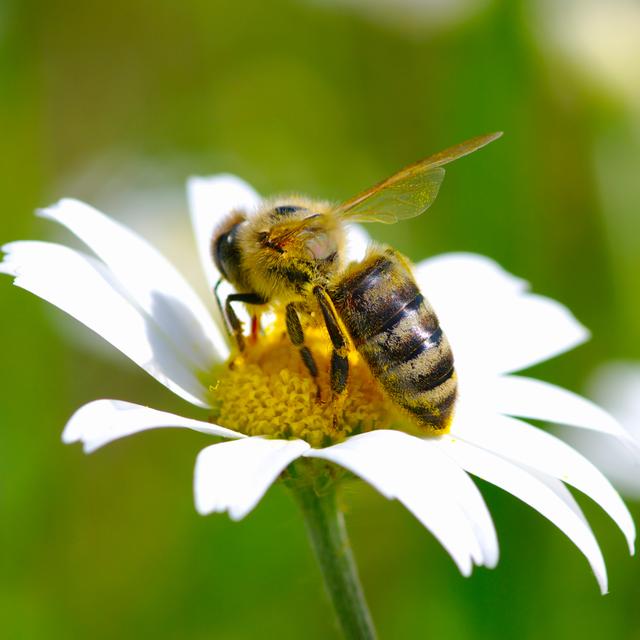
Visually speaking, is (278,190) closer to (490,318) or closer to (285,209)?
(490,318)

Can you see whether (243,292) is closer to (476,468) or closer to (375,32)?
(476,468)

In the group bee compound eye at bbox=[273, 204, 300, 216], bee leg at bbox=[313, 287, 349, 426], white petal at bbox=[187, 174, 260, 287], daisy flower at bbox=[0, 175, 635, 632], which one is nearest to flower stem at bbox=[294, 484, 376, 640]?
daisy flower at bbox=[0, 175, 635, 632]

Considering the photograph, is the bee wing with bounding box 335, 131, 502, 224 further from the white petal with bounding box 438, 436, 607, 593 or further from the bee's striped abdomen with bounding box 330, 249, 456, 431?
the white petal with bounding box 438, 436, 607, 593

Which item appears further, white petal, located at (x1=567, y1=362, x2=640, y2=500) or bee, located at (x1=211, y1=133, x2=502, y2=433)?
white petal, located at (x1=567, y1=362, x2=640, y2=500)

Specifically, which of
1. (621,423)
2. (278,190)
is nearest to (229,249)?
(621,423)

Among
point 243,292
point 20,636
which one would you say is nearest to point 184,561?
point 20,636
